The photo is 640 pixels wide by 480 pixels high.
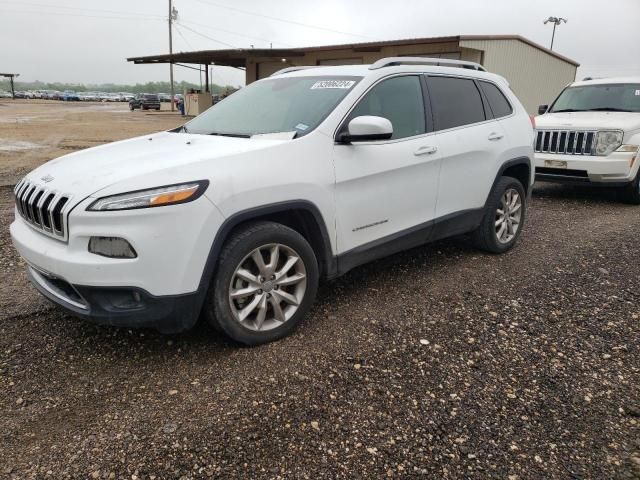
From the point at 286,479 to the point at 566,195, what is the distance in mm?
8089

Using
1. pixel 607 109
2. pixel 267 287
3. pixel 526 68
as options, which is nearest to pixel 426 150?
pixel 267 287

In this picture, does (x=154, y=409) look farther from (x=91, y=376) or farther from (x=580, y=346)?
(x=580, y=346)

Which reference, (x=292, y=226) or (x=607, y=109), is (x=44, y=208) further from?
(x=607, y=109)

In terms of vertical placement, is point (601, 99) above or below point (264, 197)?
above

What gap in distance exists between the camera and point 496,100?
499cm

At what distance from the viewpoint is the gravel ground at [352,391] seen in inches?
90.9

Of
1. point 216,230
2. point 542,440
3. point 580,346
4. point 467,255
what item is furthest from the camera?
point 467,255

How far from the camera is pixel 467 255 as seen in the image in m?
5.16

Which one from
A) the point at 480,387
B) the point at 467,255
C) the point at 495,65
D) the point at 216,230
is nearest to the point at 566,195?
the point at 467,255

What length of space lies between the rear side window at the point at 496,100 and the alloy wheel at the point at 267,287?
284 cm

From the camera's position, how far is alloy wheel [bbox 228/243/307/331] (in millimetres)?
3061

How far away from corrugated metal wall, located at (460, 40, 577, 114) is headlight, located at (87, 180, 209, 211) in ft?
53.8

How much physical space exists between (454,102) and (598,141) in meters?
4.35

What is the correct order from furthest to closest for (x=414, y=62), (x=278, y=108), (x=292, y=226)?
1. (x=414, y=62)
2. (x=278, y=108)
3. (x=292, y=226)
